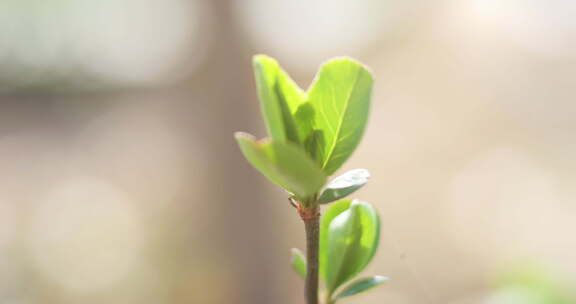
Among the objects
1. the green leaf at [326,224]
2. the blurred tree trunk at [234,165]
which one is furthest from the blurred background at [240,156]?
the green leaf at [326,224]

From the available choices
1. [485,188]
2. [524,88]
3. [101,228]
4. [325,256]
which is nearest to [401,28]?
[524,88]

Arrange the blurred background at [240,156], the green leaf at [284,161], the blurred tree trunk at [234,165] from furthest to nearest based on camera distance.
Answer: the blurred background at [240,156] < the blurred tree trunk at [234,165] < the green leaf at [284,161]

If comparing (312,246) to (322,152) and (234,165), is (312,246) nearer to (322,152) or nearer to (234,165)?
(322,152)

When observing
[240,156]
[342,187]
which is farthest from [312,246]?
[240,156]

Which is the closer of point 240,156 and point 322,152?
point 322,152

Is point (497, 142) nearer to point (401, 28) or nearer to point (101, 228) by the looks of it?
point (401, 28)

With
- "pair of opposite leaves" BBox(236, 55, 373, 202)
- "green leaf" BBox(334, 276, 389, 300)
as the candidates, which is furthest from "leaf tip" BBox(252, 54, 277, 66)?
"green leaf" BBox(334, 276, 389, 300)

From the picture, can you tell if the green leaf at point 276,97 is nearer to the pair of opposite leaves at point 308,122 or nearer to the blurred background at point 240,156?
the pair of opposite leaves at point 308,122
